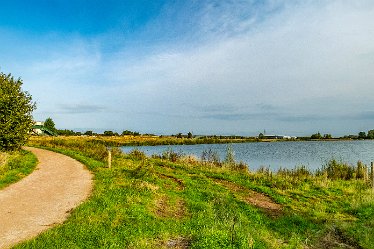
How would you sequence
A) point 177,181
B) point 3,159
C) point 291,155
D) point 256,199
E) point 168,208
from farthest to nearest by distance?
1. point 291,155
2. point 3,159
3. point 177,181
4. point 256,199
5. point 168,208

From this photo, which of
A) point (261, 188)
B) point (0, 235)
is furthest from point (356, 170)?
point (0, 235)

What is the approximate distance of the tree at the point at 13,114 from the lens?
29766 millimetres

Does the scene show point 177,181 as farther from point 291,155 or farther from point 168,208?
point 291,155

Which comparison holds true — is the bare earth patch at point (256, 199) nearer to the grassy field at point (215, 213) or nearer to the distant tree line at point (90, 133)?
the grassy field at point (215, 213)

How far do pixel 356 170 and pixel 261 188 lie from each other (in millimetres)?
11979

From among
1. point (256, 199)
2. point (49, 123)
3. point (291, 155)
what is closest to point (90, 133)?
point (49, 123)

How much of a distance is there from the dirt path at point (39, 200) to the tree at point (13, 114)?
689 cm

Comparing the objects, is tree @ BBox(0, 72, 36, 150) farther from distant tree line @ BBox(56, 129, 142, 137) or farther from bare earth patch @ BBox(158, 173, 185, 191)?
→ distant tree line @ BBox(56, 129, 142, 137)

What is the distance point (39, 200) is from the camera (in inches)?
643

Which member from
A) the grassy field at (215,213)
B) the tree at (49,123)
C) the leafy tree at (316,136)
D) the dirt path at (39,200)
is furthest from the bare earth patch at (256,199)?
the leafy tree at (316,136)

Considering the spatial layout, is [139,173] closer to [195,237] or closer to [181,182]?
[181,182]

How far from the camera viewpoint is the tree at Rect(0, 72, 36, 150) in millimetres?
29766

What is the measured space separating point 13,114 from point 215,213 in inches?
892

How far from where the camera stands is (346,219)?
17203 millimetres
